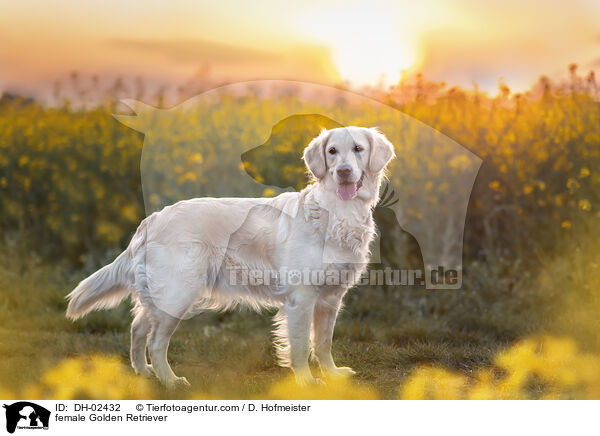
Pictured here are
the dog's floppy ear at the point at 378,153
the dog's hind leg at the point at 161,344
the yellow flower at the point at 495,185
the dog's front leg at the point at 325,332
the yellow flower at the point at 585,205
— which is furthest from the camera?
the yellow flower at the point at 495,185

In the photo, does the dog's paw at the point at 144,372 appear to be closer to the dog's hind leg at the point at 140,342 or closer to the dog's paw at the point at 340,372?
the dog's hind leg at the point at 140,342

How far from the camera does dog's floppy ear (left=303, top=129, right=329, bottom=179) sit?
3920 millimetres

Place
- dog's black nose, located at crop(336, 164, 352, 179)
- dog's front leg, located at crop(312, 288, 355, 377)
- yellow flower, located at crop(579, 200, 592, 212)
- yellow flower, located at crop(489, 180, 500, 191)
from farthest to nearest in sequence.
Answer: yellow flower, located at crop(489, 180, 500, 191) < yellow flower, located at crop(579, 200, 592, 212) < dog's front leg, located at crop(312, 288, 355, 377) < dog's black nose, located at crop(336, 164, 352, 179)

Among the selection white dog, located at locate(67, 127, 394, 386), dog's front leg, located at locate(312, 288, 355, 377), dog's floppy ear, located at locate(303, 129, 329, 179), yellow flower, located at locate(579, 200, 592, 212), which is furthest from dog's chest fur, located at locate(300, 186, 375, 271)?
yellow flower, located at locate(579, 200, 592, 212)

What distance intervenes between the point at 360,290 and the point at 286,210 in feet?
6.36

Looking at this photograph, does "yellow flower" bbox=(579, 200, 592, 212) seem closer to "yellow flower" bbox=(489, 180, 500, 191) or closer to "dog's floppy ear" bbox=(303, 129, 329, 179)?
"yellow flower" bbox=(489, 180, 500, 191)

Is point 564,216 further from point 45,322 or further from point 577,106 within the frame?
point 45,322

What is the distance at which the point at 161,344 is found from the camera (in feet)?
13.5

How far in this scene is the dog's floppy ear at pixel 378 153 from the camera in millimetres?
3902

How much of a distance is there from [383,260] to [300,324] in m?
2.25

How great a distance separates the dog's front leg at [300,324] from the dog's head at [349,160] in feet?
2.21
